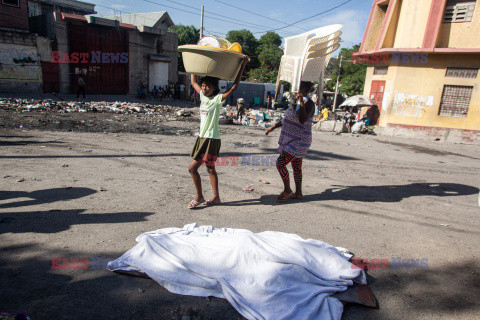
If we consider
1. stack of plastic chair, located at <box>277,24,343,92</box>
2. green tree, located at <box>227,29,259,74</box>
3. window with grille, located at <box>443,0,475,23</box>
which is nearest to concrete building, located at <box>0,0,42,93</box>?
stack of plastic chair, located at <box>277,24,343,92</box>

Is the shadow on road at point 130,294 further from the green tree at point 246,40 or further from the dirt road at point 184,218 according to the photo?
the green tree at point 246,40

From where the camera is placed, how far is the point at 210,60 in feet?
10.8

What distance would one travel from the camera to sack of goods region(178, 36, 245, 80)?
3246mm

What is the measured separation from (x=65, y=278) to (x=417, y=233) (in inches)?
Result: 144

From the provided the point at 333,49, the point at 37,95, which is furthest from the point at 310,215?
the point at 37,95

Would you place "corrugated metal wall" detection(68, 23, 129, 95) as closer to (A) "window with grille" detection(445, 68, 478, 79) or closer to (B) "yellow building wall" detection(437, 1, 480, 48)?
(B) "yellow building wall" detection(437, 1, 480, 48)

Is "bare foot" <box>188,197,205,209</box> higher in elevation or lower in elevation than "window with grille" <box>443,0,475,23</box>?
lower

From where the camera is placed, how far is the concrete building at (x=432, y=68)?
13.1m

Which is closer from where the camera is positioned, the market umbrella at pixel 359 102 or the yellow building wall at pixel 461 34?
the yellow building wall at pixel 461 34

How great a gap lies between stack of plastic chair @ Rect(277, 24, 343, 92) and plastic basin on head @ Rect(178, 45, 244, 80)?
36.5 inches

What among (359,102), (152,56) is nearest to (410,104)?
(359,102)

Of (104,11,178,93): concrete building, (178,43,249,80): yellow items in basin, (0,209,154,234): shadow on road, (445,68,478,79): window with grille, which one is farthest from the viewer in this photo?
(104,11,178,93): concrete building

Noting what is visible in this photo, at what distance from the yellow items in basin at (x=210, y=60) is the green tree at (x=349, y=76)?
100 ft

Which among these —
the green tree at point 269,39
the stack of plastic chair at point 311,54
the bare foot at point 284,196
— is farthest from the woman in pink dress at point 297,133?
the green tree at point 269,39
